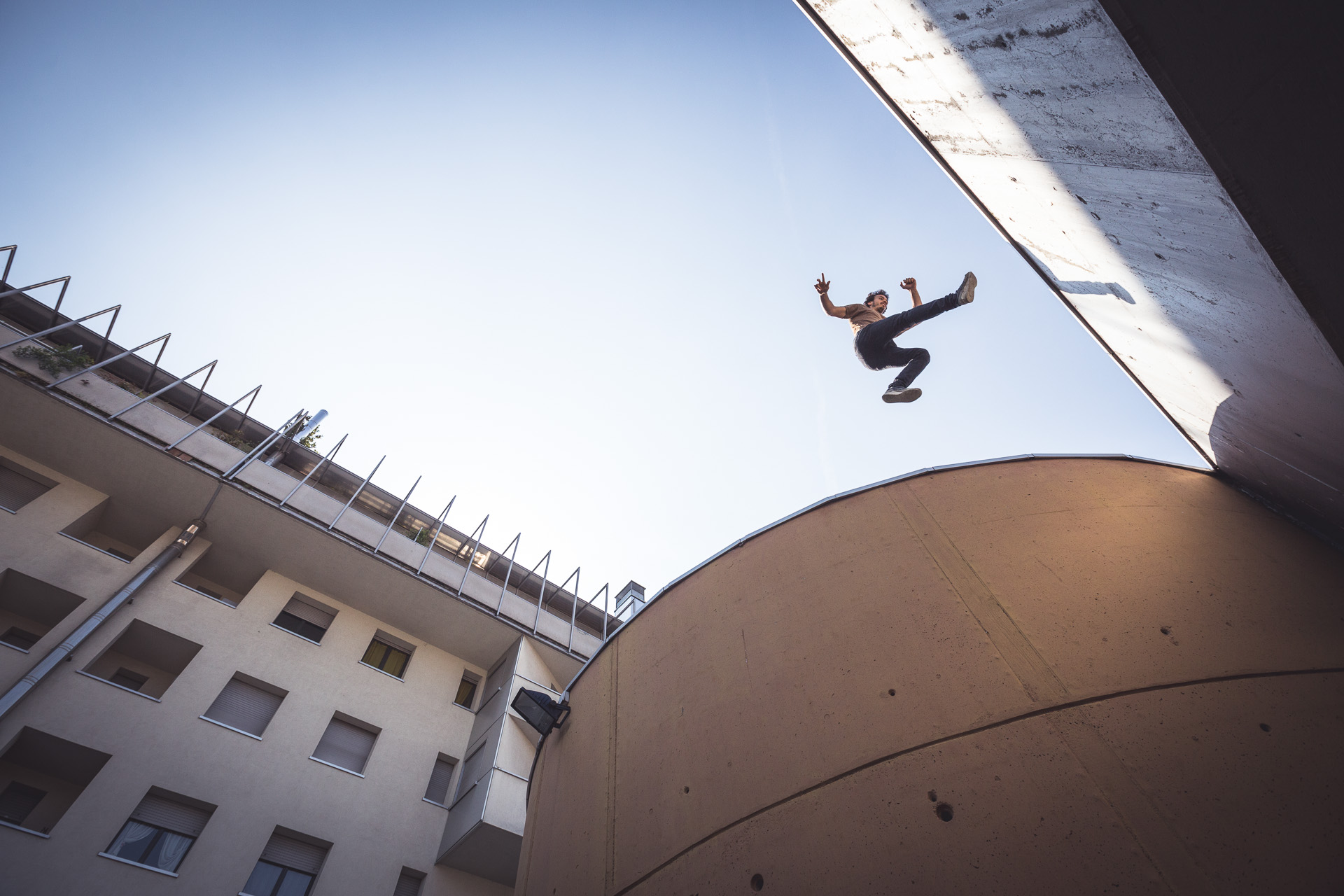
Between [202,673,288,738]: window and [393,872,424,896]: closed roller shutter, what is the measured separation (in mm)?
4054

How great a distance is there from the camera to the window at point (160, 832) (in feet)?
30.5

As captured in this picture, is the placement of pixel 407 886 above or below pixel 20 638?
below

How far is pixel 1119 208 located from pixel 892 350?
305 cm

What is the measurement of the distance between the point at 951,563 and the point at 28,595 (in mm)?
16662

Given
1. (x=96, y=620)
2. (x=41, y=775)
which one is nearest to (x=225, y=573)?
(x=96, y=620)

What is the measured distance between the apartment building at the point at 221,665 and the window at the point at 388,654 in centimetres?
5

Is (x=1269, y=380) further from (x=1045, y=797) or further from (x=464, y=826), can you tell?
(x=464, y=826)

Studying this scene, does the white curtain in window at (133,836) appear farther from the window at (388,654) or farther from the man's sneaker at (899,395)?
the man's sneaker at (899,395)

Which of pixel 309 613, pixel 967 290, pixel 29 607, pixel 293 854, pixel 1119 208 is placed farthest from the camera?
pixel 309 613

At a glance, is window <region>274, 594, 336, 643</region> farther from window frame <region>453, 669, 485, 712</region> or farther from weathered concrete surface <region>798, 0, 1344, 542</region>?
weathered concrete surface <region>798, 0, 1344, 542</region>

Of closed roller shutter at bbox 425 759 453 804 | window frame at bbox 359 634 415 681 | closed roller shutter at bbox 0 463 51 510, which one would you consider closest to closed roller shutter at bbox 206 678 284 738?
window frame at bbox 359 634 415 681

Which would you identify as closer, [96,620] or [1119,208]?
[1119,208]

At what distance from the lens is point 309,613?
14.9 m

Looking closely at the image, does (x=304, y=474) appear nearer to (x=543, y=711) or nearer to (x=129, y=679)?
(x=129, y=679)
